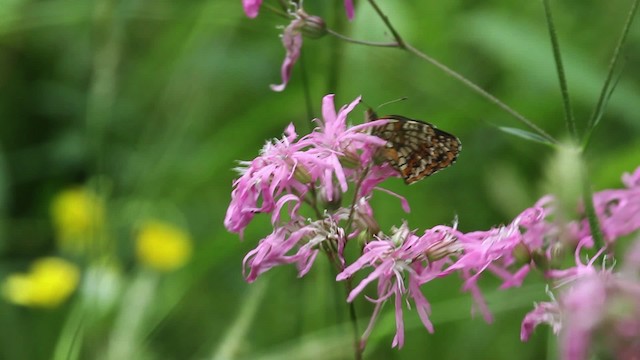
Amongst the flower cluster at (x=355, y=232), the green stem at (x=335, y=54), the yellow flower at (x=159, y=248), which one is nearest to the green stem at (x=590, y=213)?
the flower cluster at (x=355, y=232)

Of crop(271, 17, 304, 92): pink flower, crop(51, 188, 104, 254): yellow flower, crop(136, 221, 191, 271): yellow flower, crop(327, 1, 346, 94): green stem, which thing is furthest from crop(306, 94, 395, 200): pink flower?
crop(51, 188, 104, 254): yellow flower

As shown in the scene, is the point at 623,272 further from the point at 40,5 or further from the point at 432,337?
the point at 40,5

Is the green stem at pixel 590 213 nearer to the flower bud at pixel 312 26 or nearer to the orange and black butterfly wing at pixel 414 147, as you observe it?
the orange and black butterfly wing at pixel 414 147

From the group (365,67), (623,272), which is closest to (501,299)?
(365,67)

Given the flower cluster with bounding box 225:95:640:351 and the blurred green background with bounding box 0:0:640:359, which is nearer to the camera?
the flower cluster with bounding box 225:95:640:351

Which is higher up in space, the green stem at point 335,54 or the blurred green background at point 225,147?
the green stem at point 335,54

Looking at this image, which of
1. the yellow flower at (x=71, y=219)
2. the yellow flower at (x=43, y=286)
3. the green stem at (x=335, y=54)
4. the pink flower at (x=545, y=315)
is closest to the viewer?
the pink flower at (x=545, y=315)

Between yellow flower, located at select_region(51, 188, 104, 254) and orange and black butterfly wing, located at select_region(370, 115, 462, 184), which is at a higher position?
orange and black butterfly wing, located at select_region(370, 115, 462, 184)

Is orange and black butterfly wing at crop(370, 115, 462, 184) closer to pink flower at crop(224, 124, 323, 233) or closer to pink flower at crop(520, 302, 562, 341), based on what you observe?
pink flower at crop(224, 124, 323, 233)
